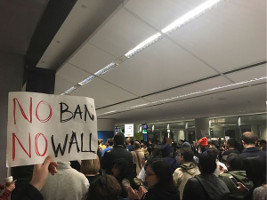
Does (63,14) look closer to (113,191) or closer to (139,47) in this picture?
(139,47)

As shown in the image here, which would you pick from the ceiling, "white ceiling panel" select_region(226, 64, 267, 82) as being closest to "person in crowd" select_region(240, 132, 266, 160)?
the ceiling

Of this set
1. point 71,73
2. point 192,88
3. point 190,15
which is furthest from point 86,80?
point 190,15

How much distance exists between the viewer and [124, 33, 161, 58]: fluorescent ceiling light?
3801 mm

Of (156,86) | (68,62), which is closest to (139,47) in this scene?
(68,62)

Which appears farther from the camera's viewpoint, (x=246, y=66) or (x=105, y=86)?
(x=105, y=86)

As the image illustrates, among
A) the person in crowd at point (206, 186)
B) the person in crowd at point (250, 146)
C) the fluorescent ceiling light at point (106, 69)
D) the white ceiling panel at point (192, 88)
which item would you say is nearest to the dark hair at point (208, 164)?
the person in crowd at point (206, 186)

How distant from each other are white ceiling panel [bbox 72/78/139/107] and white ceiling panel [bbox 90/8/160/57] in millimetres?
2042

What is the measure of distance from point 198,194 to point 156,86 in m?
4.20

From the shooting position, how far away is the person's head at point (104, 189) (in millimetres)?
1642

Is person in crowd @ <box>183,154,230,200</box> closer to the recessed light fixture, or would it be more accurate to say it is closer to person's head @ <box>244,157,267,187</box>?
person's head @ <box>244,157,267,187</box>

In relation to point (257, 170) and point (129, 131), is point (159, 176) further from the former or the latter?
point (129, 131)

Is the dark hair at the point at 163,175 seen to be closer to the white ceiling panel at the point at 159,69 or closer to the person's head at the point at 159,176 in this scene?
the person's head at the point at 159,176

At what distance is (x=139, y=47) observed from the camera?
4.20 meters

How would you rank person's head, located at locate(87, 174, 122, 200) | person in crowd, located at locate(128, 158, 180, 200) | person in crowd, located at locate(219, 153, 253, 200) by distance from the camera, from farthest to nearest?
1. person in crowd, located at locate(219, 153, 253, 200)
2. person in crowd, located at locate(128, 158, 180, 200)
3. person's head, located at locate(87, 174, 122, 200)
